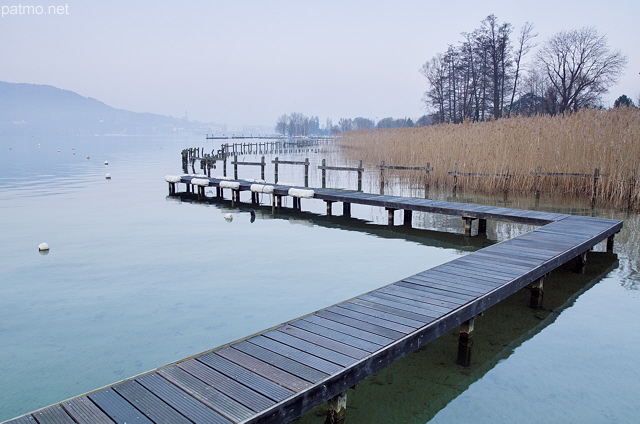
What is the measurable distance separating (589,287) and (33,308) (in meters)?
7.39

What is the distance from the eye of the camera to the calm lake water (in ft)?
13.6

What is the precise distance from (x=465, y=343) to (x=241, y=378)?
93.4 inches

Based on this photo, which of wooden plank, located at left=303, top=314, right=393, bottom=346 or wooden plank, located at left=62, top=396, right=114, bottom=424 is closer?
wooden plank, located at left=62, top=396, right=114, bottom=424

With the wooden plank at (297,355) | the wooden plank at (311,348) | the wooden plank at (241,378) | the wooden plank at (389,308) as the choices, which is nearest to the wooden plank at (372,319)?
the wooden plank at (389,308)

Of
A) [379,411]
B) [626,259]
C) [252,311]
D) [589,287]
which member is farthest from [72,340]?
[626,259]

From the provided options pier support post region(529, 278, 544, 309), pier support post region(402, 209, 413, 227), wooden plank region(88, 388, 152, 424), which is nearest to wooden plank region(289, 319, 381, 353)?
wooden plank region(88, 388, 152, 424)

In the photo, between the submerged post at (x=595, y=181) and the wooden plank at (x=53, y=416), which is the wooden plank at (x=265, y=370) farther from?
the submerged post at (x=595, y=181)

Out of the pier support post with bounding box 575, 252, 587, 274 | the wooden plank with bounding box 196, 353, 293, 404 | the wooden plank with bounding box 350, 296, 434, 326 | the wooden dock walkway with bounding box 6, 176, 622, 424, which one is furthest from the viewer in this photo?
the pier support post with bounding box 575, 252, 587, 274

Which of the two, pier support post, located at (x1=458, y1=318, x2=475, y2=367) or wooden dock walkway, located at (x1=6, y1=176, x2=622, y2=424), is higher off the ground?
wooden dock walkway, located at (x1=6, y1=176, x2=622, y2=424)

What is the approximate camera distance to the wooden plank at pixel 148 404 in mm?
2801

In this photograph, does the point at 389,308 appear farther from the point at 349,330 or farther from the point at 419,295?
the point at 349,330

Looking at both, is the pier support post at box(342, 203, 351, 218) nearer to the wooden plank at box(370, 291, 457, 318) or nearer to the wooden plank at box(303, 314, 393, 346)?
the wooden plank at box(370, 291, 457, 318)

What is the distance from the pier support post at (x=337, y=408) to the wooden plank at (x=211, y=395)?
0.66 metres

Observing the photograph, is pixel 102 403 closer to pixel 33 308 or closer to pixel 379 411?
pixel 379 411
